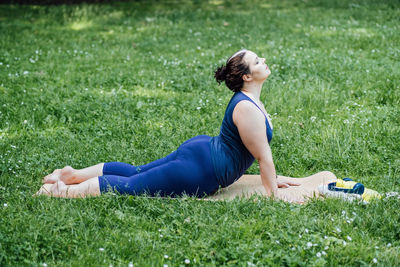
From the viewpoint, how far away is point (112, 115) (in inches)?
240

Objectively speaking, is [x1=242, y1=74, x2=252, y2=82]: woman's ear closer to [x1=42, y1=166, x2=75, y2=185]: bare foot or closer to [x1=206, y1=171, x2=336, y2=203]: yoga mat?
[x1=206, y1=171, x2=336, y2=203]: yoga mat

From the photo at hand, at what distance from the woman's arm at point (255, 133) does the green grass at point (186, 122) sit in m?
0.29

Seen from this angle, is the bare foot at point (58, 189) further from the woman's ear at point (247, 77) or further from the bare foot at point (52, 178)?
the woman's ear at point (247, 77)

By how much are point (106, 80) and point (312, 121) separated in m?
3.28

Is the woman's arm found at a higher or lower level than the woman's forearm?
higher

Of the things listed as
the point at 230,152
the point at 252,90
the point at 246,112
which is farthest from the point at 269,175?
the point at 252,90

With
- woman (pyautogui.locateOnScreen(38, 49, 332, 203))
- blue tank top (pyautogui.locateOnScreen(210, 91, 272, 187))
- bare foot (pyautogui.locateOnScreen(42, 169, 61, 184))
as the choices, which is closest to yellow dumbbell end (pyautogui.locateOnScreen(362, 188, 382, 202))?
woman (pyautogui.locateOnScreen(38, 49, 332, 203))

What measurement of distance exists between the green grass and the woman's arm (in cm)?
29

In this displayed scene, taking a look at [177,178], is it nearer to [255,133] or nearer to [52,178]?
[255,133]

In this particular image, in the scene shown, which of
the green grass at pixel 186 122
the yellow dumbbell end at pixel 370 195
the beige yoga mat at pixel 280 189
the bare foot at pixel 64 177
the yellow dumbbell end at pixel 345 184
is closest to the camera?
the green grass at pixel 186 122

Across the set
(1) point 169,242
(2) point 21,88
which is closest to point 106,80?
(2) point 21,88

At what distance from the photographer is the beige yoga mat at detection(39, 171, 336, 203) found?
419 centimetres

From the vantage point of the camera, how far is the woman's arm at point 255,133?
3963mm

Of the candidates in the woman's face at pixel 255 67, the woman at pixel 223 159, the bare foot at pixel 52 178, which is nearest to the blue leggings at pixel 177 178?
the woman at pixel 223 159
